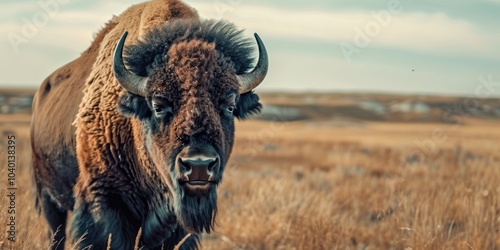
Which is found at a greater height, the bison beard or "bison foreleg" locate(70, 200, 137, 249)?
the bison beard

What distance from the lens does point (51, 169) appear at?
699 cm

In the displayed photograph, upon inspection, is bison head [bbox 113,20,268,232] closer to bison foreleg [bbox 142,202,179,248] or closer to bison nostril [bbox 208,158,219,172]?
bison nostril [bbox 208,158,219,172]

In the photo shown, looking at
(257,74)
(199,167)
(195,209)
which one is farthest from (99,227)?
(257,74)

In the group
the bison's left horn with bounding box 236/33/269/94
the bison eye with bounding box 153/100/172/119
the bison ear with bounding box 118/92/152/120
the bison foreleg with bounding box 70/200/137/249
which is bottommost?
the bison foreleg with bounding box 70/200/137/249

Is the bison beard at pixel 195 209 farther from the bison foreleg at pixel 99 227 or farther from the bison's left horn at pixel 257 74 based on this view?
the bison's left horn at pixel 257 74

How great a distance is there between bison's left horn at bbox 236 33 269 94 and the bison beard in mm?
948

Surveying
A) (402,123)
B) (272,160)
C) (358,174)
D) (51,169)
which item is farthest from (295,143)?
(402,123)

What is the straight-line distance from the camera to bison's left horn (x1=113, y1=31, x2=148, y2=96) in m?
5.33

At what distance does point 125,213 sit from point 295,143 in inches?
1299

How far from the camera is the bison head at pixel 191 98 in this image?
486cm

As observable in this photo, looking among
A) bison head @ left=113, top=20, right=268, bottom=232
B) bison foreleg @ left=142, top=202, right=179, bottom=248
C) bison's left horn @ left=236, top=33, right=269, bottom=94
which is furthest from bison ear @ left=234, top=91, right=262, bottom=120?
bison foreleg @ left=142, top=202, right=179, bottom=248

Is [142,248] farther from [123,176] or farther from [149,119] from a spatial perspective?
[149,119]

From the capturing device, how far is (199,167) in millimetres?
4680

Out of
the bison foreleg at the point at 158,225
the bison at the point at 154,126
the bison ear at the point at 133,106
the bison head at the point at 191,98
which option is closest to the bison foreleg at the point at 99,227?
the bison at the point at 154,126
